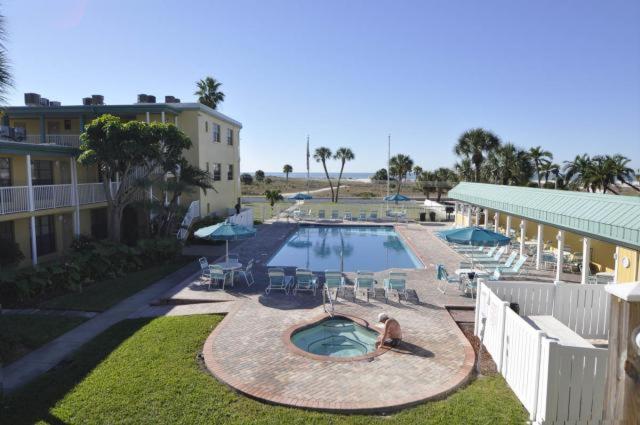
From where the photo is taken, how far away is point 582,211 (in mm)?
13305

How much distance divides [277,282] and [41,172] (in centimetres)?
1430

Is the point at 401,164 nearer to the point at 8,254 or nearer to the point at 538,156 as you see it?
the point at 538,156

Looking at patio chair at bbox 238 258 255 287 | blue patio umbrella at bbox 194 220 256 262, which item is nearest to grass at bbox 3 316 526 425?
blue patio umbrella at bbox 194 220 256 262

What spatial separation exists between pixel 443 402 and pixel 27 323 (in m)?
11.3

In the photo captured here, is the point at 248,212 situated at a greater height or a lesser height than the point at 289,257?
greater

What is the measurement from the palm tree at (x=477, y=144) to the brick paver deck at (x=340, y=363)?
3006cm

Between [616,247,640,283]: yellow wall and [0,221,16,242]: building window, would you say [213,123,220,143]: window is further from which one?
[616,247,640,283]: yellow wall

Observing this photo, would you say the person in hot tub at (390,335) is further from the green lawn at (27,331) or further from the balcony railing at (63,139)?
the balcony railing at (63,139)

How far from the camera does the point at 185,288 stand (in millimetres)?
16219

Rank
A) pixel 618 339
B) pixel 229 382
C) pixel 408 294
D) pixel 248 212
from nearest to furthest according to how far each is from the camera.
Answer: pixel 618 339
pixel 229 382
pixel 408 294
pixel 248 212

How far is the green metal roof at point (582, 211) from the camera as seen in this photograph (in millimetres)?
10891

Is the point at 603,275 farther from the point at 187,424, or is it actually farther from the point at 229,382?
the point at 187,424

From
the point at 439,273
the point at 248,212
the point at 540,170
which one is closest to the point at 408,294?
the point at 439,273

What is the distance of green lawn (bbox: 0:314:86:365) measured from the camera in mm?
10188
